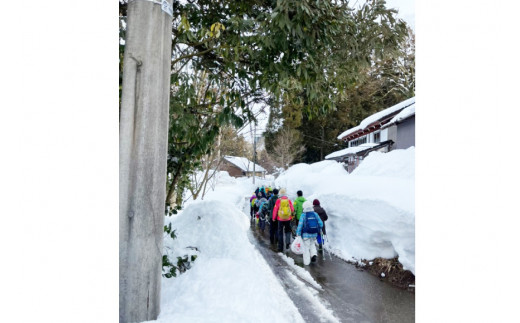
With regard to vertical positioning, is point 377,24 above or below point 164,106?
above

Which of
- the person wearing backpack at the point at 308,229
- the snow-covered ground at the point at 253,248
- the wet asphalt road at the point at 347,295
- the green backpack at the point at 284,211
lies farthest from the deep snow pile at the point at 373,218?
the green backpack at the point at 284,211

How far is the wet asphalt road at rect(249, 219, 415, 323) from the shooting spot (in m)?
4.63

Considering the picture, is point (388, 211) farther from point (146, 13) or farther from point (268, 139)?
point (268, 139)

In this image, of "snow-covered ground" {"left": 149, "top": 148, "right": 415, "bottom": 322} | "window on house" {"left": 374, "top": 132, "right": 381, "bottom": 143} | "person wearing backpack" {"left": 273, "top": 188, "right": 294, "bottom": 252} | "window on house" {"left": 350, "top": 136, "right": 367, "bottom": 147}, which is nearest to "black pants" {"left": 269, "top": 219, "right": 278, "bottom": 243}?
"person wearing backpack" {"left": 273, "top": 188, "right": 294, "bottom": 252}

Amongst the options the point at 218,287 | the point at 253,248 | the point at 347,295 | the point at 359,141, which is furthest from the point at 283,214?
the point at 359,141

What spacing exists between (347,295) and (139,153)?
15.1 feet

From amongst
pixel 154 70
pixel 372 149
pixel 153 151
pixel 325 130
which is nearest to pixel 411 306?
pixel 153 151

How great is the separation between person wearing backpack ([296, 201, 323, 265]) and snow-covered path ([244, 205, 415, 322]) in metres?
0.27

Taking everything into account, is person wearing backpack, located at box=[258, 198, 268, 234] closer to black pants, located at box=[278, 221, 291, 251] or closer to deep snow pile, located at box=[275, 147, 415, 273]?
deep snow pile, located at box=[275, 147, 415, 273]

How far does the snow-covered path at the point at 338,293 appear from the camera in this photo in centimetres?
464

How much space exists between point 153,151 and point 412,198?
682 centimetres

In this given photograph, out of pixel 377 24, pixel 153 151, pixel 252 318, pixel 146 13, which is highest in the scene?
pixel 377 24

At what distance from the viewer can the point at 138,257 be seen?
92.5 inches

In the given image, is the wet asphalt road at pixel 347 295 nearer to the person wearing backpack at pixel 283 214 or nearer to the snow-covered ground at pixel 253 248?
the snow-covered ground at pixel 253 248
